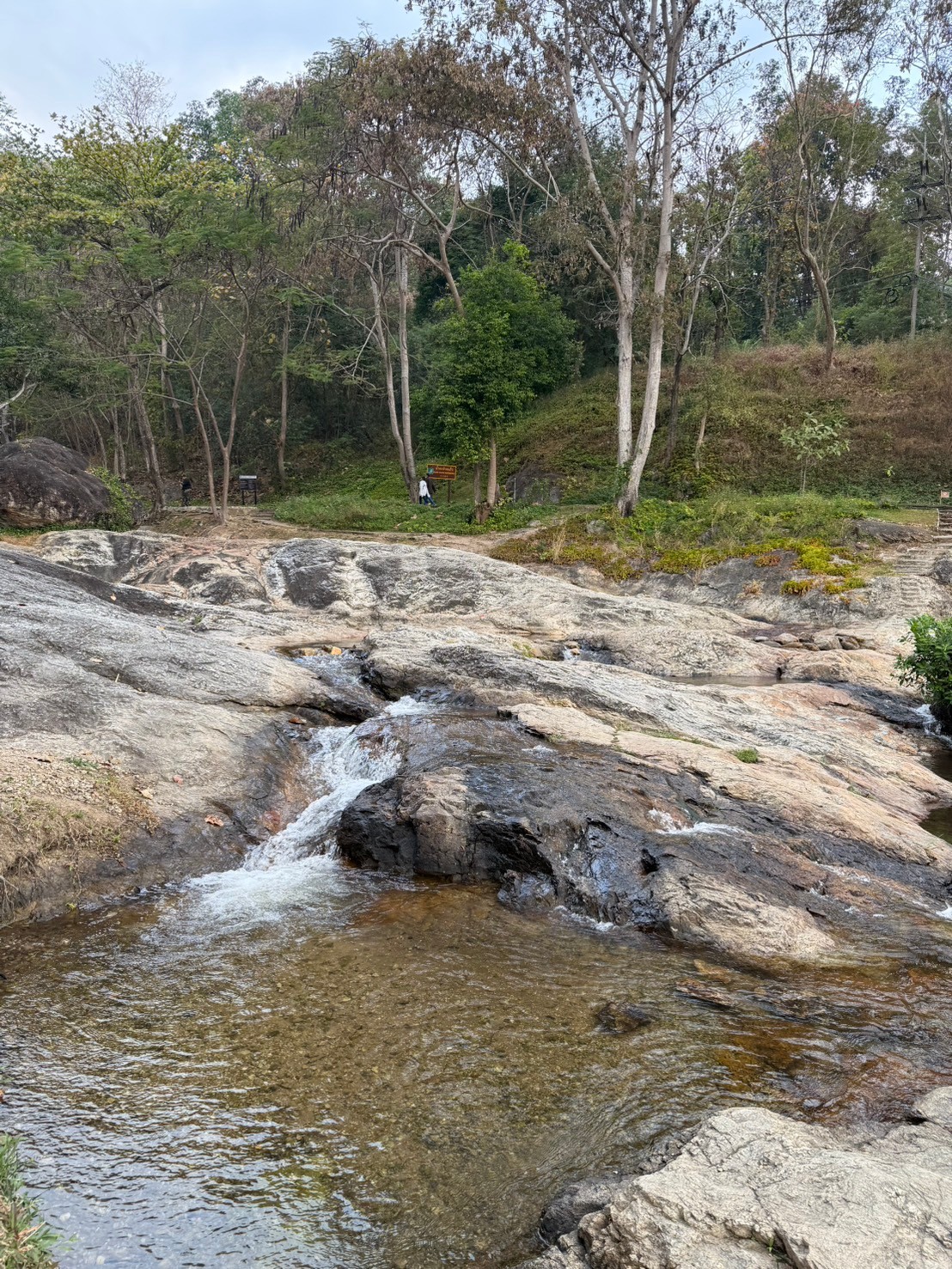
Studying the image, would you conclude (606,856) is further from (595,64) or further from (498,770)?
(595,64)

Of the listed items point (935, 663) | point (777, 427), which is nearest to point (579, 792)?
point (935, 663)

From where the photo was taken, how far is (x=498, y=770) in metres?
8.85

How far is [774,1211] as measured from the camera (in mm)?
3379

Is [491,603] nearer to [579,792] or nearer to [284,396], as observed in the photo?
[579,792]

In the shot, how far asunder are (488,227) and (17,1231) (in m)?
44.4

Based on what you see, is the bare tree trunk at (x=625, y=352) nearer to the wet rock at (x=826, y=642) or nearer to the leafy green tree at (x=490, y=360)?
the leafy green tree at (x=490, y=360)

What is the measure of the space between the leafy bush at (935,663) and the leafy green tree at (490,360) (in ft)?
53.1

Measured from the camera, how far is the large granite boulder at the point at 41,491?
23250 millimetres

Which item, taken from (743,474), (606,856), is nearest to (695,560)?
(743,474)

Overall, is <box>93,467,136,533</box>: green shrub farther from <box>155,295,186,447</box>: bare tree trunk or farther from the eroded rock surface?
the eroded rock surface

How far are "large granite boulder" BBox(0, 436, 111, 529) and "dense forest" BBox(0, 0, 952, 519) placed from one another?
11.2 feet

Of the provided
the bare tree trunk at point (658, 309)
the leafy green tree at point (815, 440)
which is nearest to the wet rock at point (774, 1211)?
the bare tree trunk at point (658, 309)

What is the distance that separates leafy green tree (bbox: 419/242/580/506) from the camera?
27688mm

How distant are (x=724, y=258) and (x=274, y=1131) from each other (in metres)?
33.5
